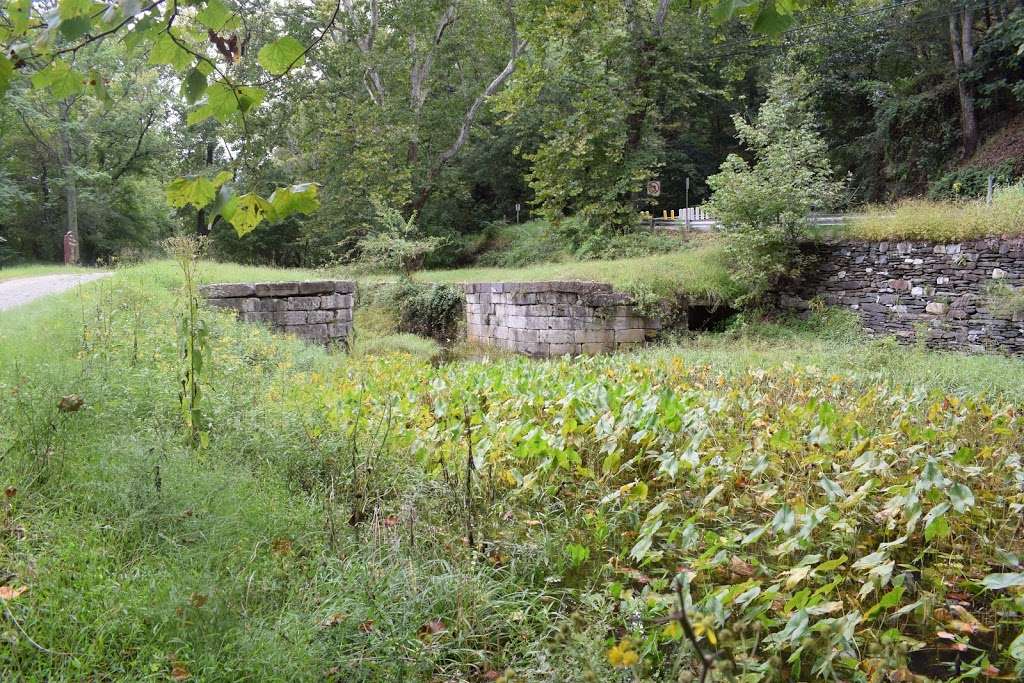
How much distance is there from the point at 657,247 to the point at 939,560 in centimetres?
1432

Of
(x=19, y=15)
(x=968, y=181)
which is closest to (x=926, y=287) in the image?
(x=968, y=181)

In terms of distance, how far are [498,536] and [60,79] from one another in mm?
2299

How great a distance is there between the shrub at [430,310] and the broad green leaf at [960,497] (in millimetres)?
12955

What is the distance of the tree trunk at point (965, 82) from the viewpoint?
19.0m

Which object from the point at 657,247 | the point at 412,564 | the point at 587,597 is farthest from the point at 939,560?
the point at 657,247

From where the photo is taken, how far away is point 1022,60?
18.3 metres

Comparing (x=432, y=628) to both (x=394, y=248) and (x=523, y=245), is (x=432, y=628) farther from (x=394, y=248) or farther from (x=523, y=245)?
(x=523, y=245)

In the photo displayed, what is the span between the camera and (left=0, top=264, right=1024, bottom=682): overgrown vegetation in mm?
2100

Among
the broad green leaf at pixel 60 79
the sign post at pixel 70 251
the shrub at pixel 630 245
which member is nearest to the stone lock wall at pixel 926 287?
the shrub at pixel 630 245

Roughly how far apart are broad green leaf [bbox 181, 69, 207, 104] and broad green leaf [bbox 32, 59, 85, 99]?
42cm

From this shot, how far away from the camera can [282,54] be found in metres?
1.82

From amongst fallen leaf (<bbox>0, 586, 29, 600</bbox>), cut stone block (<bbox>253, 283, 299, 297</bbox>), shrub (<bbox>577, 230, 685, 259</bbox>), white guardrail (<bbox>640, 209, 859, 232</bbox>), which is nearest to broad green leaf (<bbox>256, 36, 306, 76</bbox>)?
fallen leaf (<bbox>0, 586, 29, 600</bbox>)

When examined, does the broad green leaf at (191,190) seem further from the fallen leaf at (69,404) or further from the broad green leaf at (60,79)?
the fallen leaf at (69,404)

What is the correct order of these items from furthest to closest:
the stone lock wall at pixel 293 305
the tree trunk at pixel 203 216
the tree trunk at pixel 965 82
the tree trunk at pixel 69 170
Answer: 1. the tree trunk at pixel 203 216
2. the tree trunk at pixel 69 170
3. the tree trunk at pixel 965 82
4. the stone lock wall at pixel 293 305
